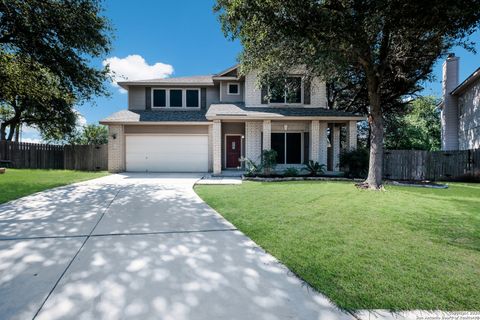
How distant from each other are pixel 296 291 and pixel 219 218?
2836 millimetres

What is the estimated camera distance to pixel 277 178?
11594mm

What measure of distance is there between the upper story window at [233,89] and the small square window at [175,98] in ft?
10.8

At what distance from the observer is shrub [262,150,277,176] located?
11.9 m

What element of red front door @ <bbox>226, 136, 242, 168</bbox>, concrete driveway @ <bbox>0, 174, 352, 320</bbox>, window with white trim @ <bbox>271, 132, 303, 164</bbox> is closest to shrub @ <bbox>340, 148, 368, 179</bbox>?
window with white trim @ <bbox>271, 132, 303, 164</bbox>

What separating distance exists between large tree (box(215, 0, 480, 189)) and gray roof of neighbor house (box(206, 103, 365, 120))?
8.83ft

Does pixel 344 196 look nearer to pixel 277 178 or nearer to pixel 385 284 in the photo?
pixel 277 178

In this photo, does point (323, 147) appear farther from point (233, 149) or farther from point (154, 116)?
point (154, 116)

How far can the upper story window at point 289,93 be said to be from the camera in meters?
14.3

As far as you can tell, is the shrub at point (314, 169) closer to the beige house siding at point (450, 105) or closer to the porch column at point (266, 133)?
the porch column at point (266, 133)

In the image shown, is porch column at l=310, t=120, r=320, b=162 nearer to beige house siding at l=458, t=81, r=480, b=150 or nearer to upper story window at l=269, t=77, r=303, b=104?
upper story window at l=269, t=77, r=303, b=104

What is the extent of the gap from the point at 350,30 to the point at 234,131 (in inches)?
339

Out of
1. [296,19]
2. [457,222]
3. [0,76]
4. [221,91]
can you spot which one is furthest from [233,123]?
[457,222]

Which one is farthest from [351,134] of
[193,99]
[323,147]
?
[193,99]

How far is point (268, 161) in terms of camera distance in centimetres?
1196
